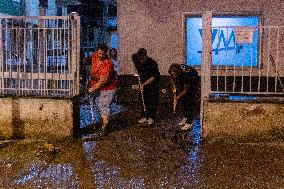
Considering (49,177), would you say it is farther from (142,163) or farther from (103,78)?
(103,78)

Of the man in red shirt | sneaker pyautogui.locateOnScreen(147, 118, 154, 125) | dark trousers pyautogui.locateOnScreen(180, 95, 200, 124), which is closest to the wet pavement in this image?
dark trousers pyautogui.locateOnScreen(180, 95, 200, 124)

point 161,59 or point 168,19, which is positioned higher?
point 168,19

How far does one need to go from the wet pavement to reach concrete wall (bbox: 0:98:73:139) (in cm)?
22

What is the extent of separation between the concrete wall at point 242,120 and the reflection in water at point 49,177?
257cm

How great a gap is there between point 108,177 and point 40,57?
3.21 m

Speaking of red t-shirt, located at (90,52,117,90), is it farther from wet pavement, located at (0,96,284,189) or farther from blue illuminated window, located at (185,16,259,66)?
blue illuminated window, located at (185,16,259,66)

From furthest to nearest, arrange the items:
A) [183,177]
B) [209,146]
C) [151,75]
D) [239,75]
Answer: [239,75]
[151,75]
[209,146]
[183,177]

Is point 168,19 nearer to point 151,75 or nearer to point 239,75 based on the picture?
point 239,75

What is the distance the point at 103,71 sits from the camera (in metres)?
8.35

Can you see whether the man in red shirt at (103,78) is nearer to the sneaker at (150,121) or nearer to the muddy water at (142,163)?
the muddy water at (142,163)

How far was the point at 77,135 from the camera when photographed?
27.8 feet

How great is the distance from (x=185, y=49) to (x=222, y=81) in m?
1.32

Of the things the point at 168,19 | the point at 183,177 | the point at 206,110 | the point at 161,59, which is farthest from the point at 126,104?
the point at 183,177

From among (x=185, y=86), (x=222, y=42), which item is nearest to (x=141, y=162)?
(x=185, y=86)
